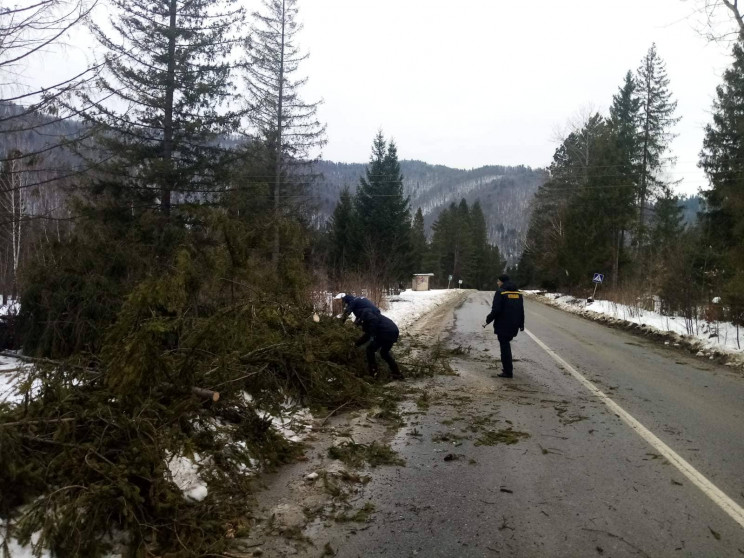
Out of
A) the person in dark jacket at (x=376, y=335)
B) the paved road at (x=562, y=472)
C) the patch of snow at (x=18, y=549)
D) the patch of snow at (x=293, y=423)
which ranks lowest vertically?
the patch of snow at (x=293, y=423)

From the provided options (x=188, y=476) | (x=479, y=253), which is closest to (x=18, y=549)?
(x=188, y=476)

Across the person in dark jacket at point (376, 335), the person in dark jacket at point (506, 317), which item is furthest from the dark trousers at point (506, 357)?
the person in dark jacket at point (376, 335)

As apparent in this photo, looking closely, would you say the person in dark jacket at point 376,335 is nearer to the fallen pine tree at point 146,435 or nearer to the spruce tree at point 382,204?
the fallen pine tree at point 146,435

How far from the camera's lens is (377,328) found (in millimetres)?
8250

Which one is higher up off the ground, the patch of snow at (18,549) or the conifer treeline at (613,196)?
the conifer treeline at (613,196)

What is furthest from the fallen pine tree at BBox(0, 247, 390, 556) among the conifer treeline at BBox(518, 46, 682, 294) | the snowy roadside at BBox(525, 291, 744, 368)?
the conifer treeline at BBox(518, 46, 682, 294)

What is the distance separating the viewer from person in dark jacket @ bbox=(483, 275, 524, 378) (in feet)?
29.6

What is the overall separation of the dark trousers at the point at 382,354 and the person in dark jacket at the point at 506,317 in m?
1.92

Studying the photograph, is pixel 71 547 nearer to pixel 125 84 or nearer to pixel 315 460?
pixel 315 460

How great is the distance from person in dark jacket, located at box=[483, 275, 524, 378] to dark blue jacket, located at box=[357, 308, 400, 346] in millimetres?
2026

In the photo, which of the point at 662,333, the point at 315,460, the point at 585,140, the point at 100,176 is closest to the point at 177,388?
the point at 315,460

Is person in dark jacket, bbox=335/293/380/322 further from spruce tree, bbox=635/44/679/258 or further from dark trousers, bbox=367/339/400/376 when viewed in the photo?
spruce tree, bbox=635/44/679/258

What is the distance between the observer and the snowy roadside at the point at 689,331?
11.8 m

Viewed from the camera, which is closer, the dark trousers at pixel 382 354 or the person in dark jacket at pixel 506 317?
the dark trousers at pixel 382 354
